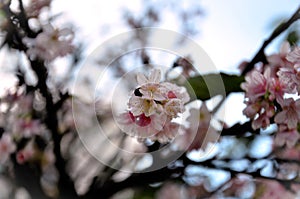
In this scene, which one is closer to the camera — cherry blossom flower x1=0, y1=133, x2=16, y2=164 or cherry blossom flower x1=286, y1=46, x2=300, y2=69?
cherry blossom flower x1=286, y1=46, x2=300, y2=69

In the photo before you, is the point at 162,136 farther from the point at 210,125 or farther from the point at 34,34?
the point at 34,34

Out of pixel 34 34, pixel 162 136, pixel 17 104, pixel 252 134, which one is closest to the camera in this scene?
pixel 162 136

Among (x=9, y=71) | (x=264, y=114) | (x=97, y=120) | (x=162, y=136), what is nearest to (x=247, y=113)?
(x=264, y=114)

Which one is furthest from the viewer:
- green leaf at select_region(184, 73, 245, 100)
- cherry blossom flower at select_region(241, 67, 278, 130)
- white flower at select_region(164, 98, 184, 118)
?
green leaf at select_region(184, 73, 245, 100)

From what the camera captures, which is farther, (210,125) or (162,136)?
(210,125)

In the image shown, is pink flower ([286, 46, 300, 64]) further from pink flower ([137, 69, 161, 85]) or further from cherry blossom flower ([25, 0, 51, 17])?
cherry blossom flower ([25, 0, 51, 17])

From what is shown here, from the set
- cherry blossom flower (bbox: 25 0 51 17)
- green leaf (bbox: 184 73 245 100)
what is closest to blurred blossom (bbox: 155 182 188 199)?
green leaf (bbox: 184 73 245 100)

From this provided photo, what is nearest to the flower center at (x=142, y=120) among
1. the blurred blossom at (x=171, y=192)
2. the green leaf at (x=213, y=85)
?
the green leaf at (x=213, y=85)
